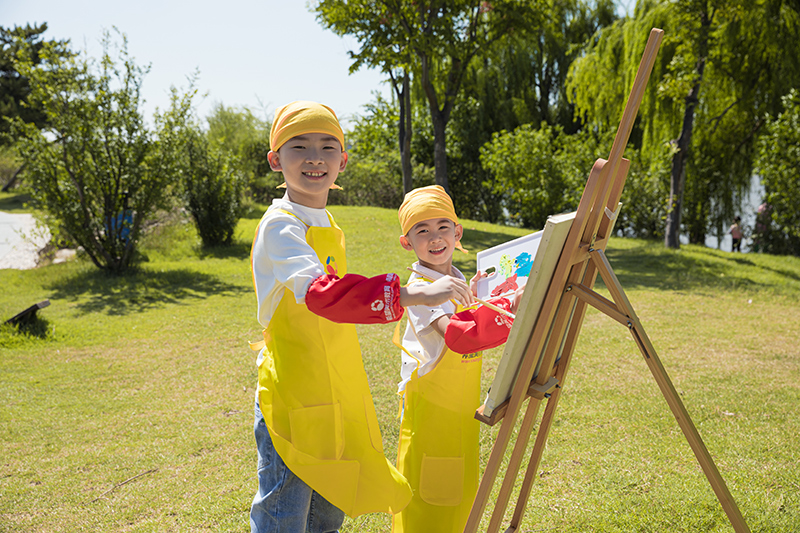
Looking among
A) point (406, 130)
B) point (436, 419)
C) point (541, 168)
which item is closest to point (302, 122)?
point (436, 419)

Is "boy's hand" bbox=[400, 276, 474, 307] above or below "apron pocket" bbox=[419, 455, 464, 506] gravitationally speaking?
above

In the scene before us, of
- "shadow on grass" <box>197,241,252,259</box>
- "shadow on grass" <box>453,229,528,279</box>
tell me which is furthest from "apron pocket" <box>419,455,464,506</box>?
"shadow on grass" <box>197,241,252,259</box>

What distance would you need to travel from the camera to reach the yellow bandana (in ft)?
6.21

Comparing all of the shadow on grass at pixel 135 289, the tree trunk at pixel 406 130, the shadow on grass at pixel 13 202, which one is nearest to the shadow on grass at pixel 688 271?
the tree trunk at pixel 406 130

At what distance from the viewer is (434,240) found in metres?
2.31

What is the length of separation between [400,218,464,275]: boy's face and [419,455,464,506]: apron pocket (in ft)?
2.52

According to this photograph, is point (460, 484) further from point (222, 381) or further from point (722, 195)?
point (722, 195)

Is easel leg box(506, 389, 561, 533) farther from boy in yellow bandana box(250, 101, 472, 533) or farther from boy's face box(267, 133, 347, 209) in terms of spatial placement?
boy's face box(267, 133, 347, 209)

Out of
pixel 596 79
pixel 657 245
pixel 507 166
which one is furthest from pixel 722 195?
pixel 507 166

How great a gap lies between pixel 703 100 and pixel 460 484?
45.2 feet

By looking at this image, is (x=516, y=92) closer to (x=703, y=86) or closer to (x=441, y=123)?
(x=441, y=123)

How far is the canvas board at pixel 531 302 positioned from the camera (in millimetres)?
1616

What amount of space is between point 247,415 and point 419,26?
11.0m

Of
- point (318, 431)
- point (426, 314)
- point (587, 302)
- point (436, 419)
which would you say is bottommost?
point (436, 419)
